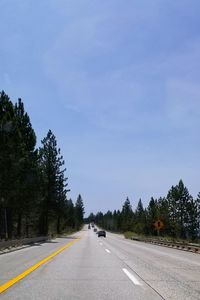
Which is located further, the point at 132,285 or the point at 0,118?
the point at 0,118

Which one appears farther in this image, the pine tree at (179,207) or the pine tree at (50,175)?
the pine tree at (179,207)

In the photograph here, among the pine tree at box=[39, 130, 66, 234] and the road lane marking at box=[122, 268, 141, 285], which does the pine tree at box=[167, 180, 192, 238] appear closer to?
the pine tree at box=[39, 130, 66, 234]

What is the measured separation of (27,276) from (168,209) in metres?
110

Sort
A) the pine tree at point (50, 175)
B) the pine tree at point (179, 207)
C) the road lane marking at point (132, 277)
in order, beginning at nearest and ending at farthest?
the road lane marking at point (132, 277)
the pine tree at point (50, 175)
the pine tree at point (179, 207)

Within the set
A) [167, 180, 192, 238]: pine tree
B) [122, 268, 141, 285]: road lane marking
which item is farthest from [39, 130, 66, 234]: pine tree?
[122, 268, 141, 285]: road lane marking

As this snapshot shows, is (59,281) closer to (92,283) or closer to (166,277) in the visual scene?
(92,283)

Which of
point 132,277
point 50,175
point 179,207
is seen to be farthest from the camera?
point 179,207

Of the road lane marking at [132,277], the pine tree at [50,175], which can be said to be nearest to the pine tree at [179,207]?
the pine tree at [50,175]

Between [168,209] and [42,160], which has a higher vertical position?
[42,160]

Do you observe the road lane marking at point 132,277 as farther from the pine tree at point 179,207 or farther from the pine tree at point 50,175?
the pine tree at point 179,207

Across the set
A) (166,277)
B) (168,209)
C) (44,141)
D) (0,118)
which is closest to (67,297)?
(166,277)

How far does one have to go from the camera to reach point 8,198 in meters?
46.7

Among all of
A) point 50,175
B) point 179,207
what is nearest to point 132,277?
point 50,175

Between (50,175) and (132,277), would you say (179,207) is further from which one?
(132,277)
